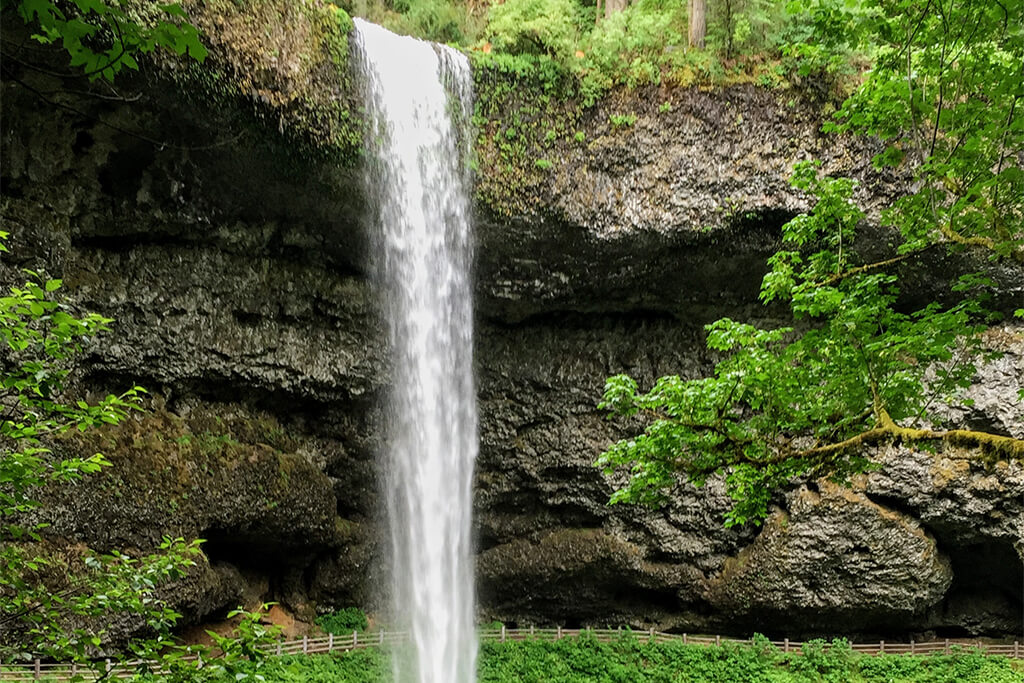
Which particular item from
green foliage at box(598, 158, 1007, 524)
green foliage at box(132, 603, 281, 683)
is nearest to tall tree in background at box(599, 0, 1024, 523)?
green foliage at box(598, 158, 1007, 524)

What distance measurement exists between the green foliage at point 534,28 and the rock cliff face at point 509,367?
1612mm

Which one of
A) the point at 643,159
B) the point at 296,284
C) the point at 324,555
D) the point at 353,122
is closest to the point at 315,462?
the point at 324,555


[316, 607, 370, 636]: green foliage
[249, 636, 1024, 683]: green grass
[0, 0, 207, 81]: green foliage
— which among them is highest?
[0, 0, 207, 81]: green foliage

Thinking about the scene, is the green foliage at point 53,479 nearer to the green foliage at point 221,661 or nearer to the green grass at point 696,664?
the green foliage at point 221,661

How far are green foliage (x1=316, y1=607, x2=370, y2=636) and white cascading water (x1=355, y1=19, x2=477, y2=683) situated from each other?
72cm

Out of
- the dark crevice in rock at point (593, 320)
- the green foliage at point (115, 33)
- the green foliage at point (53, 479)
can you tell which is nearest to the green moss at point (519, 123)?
the dark crevice in rock at point (593, 320)

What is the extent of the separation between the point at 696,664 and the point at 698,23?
12.5 meters

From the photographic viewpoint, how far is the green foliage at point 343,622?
593 inches

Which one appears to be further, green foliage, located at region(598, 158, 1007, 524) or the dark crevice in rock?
the dark crevice in rock

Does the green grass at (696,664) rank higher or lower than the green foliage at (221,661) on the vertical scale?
lower

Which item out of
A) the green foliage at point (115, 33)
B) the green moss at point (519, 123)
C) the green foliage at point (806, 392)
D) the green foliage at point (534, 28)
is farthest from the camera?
the green foliage at point (534, 28)

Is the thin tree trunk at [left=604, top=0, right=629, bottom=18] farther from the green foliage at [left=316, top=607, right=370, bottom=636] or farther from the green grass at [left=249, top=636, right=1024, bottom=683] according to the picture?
the green foliage at [left=316, top=607, right=370, bottom=636]

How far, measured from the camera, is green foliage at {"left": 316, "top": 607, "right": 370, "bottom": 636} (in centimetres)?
1505

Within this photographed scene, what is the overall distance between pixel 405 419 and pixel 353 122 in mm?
5795
